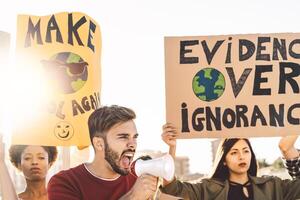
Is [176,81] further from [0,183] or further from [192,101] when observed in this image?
[0,183]

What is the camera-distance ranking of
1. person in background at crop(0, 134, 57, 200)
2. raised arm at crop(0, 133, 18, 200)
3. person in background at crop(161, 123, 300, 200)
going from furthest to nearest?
person in background at crop(0, 134, 57, 200) < person in background at crop(161, 123, 300, 200) < raised arm at crop(0, 133, 18, 200)

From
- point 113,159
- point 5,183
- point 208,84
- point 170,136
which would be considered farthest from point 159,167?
point 208,84

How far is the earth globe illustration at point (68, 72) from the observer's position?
441 cm

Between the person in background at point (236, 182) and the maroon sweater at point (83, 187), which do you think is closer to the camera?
the maroon sweater at point (83, 187)

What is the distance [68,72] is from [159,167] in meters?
1.68

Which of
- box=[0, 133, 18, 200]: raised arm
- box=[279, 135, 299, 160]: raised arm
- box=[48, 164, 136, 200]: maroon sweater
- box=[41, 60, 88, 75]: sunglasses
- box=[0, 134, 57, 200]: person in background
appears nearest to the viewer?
box=[48, 164, 136, 200]: maroon sweater

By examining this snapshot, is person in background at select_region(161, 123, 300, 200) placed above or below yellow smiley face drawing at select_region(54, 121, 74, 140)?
below

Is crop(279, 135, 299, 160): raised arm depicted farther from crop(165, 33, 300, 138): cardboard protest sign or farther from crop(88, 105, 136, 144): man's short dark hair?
crop(88, 105, 136, 144): man's short dark hair

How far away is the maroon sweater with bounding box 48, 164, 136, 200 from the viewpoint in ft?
10.2

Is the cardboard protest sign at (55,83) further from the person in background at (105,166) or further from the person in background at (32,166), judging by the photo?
the person in background at (105,166)

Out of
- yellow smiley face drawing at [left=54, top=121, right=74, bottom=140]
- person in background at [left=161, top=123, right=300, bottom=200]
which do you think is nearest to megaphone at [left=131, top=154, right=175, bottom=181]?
person in background at [left=161, top=123, right=300, bottom=200]

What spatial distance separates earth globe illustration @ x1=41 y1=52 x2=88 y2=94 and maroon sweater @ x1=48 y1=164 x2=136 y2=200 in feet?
4.31

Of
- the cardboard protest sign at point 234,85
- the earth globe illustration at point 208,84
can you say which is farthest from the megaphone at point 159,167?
the earth globe illustration at point 208,84

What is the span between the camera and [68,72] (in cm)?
441
